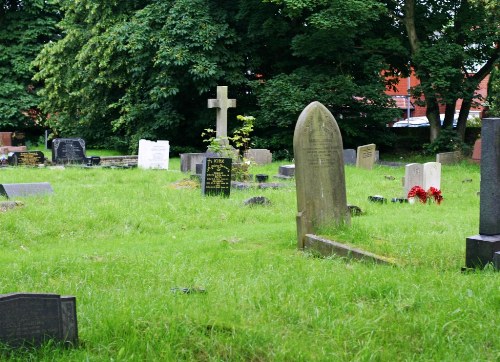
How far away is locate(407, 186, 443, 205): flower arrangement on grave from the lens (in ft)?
48.0

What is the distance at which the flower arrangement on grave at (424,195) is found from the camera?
14625 mm

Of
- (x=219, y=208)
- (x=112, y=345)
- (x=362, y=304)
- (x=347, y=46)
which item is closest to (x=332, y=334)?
(x=362, y=304)

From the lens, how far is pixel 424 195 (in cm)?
1463

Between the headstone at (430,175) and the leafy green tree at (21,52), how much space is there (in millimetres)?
27531

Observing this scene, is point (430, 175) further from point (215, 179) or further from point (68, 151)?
point (68, 151)

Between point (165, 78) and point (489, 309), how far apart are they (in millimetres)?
25216

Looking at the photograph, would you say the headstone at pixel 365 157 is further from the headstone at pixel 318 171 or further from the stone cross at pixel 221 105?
the headstone at pixel 318 171

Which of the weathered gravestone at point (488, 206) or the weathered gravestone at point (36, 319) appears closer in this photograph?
the weathered gravestone at point (36, 319)

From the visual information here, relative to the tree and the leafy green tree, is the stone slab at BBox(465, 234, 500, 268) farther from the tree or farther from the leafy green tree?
the leafy green tree

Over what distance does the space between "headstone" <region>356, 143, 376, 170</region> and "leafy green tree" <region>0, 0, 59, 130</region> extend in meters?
21.0

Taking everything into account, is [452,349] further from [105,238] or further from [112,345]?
[105,238]

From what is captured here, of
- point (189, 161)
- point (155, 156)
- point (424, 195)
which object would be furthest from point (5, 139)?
point (424, 195)

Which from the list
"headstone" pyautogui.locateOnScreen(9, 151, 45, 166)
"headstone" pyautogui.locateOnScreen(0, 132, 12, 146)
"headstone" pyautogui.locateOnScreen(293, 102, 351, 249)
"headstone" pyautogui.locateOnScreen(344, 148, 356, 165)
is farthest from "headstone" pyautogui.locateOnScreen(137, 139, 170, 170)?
"headstone" pyautogui.locateOnScreen(293, 102, 351, 249)

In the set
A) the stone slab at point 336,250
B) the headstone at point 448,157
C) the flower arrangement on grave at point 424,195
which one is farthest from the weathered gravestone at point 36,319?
the headstone at point 448,157
